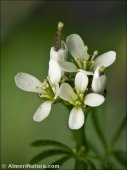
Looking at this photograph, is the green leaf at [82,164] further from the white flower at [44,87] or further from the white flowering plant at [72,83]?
the white flower at [44,87]

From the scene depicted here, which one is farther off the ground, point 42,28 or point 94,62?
point 42,28

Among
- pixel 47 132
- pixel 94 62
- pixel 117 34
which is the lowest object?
pixel 47 132

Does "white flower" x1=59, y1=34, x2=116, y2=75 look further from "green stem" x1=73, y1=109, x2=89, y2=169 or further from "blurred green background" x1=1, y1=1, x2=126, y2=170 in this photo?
"blurred green background" x1=1, y1=1, x2=126, y2=170

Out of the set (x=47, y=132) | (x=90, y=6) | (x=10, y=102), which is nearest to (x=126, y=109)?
(x=47, y=132)


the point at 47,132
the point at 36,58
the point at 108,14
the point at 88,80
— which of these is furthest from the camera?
the point at 108,14

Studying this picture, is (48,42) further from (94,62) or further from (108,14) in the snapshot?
(94,62)

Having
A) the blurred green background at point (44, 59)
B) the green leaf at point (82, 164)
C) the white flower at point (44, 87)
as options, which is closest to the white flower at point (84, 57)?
the white flower at point (44, 87)

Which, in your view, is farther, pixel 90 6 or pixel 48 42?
pixel 90 6

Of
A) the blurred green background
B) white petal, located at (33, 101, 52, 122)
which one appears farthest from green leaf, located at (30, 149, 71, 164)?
the blurred green background
